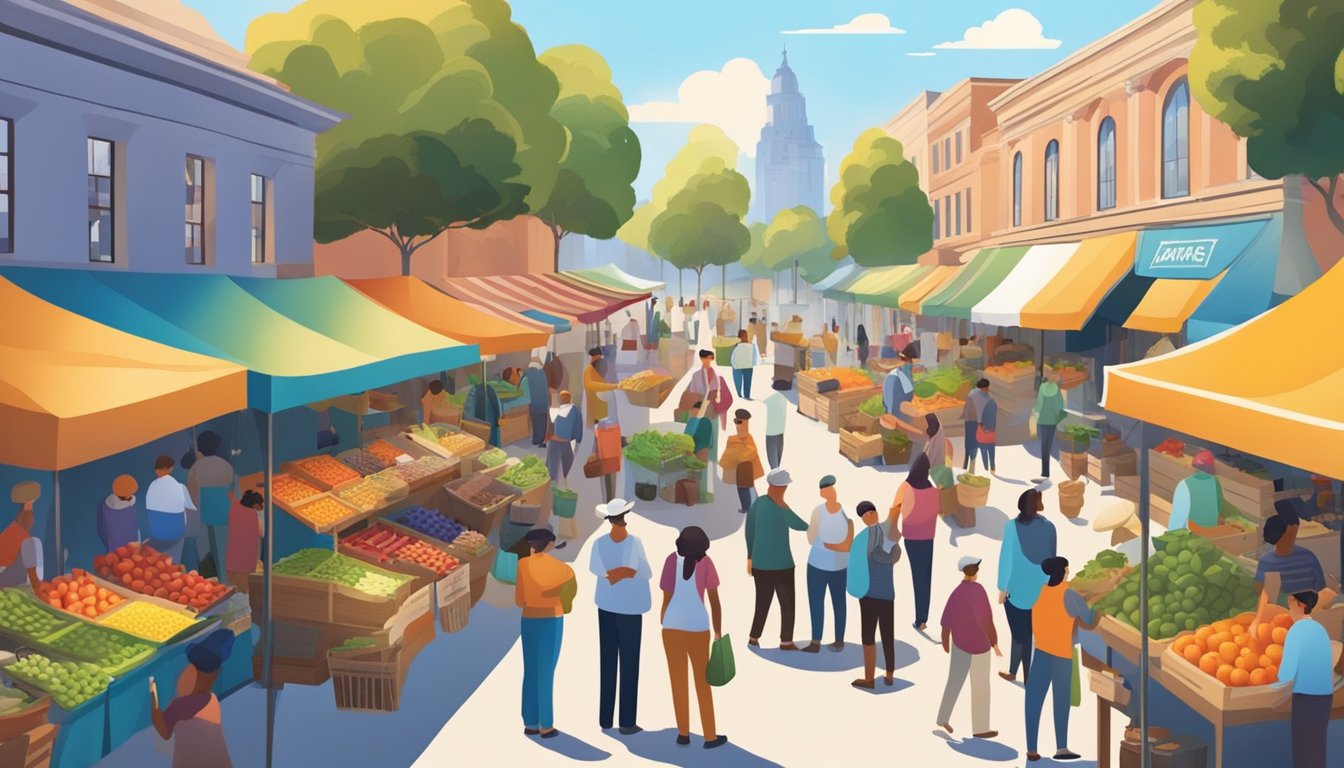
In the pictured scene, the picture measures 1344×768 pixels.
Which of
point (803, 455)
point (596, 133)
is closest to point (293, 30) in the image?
point (803, 455)

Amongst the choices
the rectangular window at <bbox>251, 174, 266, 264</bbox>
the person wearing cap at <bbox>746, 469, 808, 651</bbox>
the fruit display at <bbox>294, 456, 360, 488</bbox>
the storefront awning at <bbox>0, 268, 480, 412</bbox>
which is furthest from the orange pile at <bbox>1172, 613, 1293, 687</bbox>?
the rectangular window at <bbox>251, 174, 266, 264</bbox>

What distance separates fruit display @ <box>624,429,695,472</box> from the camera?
18312 mm

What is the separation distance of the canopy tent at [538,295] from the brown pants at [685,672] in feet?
46.9

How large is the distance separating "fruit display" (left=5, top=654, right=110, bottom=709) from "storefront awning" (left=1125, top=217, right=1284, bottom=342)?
1640cm

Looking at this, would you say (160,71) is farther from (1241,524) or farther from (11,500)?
(1241,524)

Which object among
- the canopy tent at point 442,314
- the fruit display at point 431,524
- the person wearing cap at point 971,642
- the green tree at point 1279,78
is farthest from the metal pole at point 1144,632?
the green tree at point 1279,78

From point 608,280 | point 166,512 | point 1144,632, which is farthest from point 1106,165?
point 166,512

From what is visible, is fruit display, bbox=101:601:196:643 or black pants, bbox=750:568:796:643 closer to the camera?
fruit display, bbox=101:601:196:643

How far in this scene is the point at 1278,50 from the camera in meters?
16.3

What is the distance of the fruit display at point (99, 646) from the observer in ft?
27.7

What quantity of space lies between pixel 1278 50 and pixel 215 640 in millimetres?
16048

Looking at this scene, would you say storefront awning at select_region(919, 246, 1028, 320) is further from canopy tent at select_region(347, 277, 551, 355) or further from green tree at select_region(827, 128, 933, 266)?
green tree at select_region(827, 128, 933, 266)

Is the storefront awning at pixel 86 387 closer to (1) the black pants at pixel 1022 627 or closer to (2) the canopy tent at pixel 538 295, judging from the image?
(1) the black pants at pixel 1022 627

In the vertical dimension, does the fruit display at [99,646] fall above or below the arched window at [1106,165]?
below
